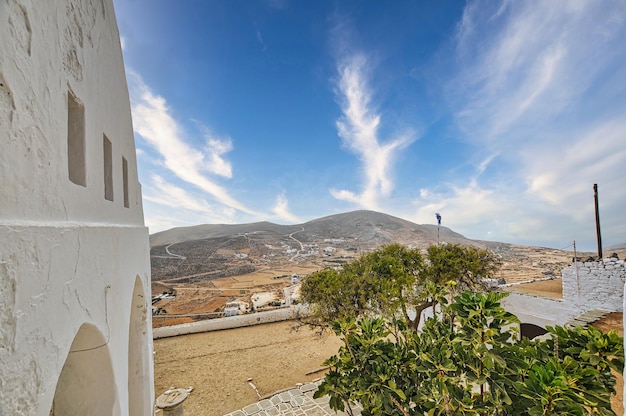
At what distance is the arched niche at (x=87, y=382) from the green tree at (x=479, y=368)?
100 inches

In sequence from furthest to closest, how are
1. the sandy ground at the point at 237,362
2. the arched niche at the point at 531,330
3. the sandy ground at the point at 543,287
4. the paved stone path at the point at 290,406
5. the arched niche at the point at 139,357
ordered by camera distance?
the sandy ground at the point at 543,287, the arched niche at the point at 531,330, the sandy ground at the point at 237,362, the paved stone path at the point at 290,406, the arched niche at the point at 139,357

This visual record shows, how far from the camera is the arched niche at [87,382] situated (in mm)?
2352

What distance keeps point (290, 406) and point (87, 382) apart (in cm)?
579

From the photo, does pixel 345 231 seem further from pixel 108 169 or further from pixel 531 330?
pixel 108 169

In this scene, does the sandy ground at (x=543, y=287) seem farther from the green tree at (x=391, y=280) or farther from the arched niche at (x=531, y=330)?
the green tree at (x=391, y=280)

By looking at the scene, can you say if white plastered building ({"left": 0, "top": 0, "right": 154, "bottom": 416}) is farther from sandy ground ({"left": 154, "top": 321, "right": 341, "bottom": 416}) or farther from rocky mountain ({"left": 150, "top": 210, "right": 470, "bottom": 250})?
rocky mountain ({"left": 150, "top": 210, "right": 470, "bottom": 250})

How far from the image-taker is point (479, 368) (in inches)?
103

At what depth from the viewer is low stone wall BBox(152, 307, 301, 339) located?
1285 centimetres

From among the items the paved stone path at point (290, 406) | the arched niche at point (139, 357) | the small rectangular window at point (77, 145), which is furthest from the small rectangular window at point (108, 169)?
the paved stone path at point (290, 406)

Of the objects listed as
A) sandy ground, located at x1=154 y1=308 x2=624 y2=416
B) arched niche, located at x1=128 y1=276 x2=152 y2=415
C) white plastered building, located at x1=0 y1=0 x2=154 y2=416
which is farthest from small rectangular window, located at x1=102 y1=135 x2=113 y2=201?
sandy ground, located at x1=154 y1=308 x2=624 y2=416

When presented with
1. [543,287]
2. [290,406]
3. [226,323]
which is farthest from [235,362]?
[543,287]

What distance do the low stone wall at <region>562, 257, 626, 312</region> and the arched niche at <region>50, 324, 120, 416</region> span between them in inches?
474

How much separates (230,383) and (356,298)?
5051 millimetres

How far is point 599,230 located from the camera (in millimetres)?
11375
